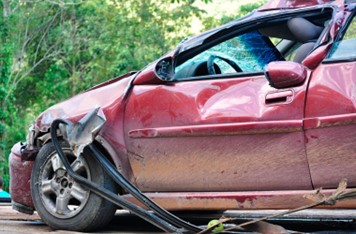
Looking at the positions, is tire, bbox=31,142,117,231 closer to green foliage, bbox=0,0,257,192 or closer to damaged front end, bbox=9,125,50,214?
damaged front end, bbox=9,125,50,214

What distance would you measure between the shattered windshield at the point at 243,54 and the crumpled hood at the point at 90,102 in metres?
0.44

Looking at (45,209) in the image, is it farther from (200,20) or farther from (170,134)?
(200,20)

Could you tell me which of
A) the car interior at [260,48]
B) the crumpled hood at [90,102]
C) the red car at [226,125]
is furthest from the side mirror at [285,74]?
the crumpled hood at [90,102]

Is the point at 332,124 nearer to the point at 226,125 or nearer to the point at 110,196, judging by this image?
the point at 226,125

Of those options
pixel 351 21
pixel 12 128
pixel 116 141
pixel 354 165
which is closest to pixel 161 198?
pixel 116 141

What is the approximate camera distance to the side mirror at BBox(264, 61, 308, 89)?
4387 mm

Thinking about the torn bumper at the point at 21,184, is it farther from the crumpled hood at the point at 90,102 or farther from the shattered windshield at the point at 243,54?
the shattered windshield at the point at 243,54

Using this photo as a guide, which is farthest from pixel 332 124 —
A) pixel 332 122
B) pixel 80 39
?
pixel 80 39

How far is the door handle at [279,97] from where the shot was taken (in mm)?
4422

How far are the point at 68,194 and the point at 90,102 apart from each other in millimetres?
685

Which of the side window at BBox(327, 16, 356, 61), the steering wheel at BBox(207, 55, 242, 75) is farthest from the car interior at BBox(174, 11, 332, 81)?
the side window at BBox(327, 16, 356, 61)

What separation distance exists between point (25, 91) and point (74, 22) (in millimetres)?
3642

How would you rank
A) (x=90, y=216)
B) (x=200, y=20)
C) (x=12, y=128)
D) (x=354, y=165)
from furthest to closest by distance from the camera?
(x=200, y=20), (x=12, y=128), (x=90, y=216), (x=354, y=165)

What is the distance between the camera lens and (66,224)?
516 centimetres
